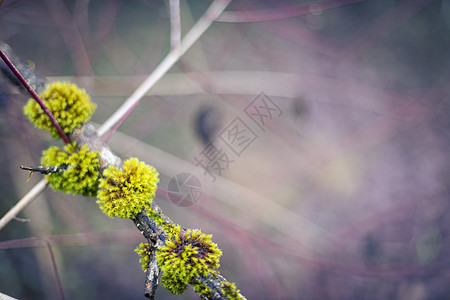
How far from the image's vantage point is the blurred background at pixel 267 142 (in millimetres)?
2316

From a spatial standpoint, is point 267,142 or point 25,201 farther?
point 267,142

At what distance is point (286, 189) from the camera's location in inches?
104

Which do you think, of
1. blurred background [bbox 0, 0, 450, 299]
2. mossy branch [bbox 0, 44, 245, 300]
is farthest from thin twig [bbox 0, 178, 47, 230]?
blurred background [bbox 0, 0, 450, 299]

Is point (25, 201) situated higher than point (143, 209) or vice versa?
point (143, 209)

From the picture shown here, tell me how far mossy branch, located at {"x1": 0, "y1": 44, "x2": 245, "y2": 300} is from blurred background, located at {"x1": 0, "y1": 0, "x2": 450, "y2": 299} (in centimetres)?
126

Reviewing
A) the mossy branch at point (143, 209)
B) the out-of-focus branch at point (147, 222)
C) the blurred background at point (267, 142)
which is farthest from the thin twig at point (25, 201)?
the blurred background at point (267, 142)

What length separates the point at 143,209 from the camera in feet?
2.62

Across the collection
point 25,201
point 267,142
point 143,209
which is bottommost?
point 25,201

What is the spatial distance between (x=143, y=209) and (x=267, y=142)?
2096 millimetres

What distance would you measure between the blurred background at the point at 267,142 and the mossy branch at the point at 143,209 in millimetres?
1257

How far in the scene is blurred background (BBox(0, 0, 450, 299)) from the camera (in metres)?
2.32

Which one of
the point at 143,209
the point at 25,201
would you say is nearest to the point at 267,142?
the point at 143,209

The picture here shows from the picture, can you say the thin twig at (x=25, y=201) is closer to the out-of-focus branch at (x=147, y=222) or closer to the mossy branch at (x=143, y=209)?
the out-of-focus branch at (x=147, y=222)

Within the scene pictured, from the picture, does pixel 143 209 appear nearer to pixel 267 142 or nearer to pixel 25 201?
pixel 25 201
